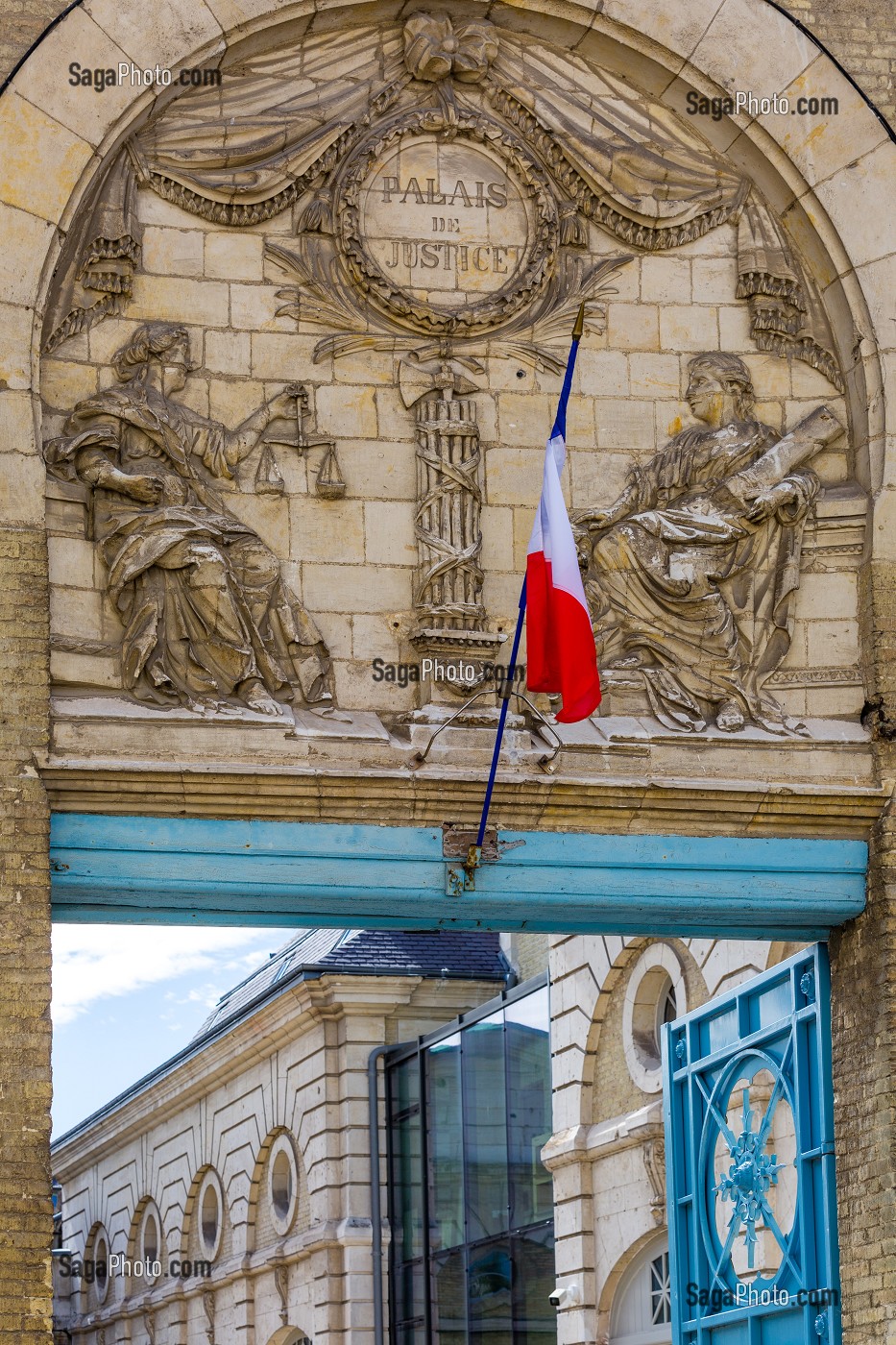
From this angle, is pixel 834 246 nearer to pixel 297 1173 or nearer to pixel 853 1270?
pixel 853 1270

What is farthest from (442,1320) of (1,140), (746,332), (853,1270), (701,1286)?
(1,140)

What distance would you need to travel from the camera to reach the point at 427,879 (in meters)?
12.2

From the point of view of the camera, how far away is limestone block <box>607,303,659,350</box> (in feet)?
43.5

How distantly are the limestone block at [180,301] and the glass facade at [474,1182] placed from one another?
11.3 m

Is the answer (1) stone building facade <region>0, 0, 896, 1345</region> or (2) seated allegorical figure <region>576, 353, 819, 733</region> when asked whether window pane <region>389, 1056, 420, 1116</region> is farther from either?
(2) seated allegorical figure <region>576, 353, 819, 733</region>

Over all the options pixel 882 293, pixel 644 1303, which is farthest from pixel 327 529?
pixel 644 1303

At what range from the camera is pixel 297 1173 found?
26.8 meters

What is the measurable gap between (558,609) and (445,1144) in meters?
14.1

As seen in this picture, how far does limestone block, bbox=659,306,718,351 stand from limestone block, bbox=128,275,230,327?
103 inches

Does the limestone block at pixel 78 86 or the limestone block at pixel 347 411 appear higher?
the limestone block at pixel 78 86

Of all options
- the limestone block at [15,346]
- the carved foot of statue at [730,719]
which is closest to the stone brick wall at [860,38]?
the carved foot of statue at [730,719]

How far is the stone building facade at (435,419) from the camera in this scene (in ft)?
39.5

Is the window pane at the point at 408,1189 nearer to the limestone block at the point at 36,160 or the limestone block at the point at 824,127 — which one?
the limestone block at the point at 824,127

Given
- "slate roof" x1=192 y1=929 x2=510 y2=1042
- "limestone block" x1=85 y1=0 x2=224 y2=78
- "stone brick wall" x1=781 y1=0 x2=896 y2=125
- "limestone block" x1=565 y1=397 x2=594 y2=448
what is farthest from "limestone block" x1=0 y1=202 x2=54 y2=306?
"slate roof" x1=192 y1=929 x2=510 y2=1042
